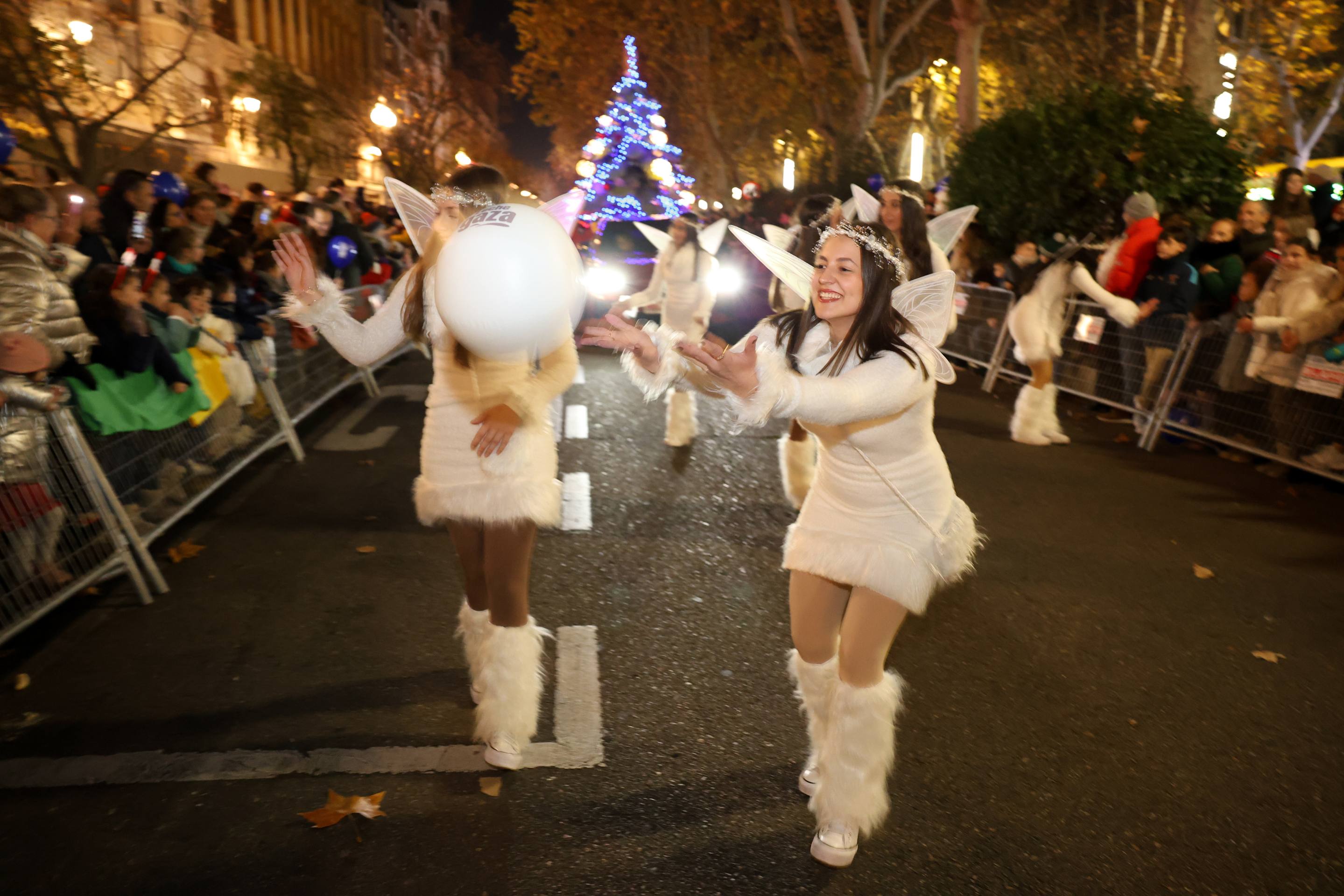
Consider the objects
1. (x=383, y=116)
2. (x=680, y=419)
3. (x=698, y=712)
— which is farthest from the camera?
(x=383, y=116)

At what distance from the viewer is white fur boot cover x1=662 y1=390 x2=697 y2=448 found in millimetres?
8086

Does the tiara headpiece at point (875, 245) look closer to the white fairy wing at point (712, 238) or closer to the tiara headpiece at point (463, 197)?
the tiara headpiece at point (463, 197)

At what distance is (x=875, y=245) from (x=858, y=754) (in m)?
1.59

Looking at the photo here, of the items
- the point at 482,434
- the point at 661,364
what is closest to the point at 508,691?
the point at 482,434

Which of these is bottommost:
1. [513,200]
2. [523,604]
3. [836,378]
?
[523,604]

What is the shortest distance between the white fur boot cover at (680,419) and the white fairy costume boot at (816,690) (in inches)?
196

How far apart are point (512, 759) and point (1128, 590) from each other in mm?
3744

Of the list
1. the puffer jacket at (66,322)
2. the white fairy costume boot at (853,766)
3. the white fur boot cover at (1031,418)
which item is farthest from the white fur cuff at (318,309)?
the white fur boot cover at (1031,418)

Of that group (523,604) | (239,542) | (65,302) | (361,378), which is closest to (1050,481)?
(523,604)

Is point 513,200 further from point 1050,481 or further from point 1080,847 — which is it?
point 1050,481

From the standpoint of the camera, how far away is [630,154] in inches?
1261

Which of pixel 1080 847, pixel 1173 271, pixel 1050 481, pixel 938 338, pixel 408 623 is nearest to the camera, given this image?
pixel 938 338

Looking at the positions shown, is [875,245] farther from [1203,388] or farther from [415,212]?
[1203,388]

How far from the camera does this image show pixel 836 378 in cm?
255
